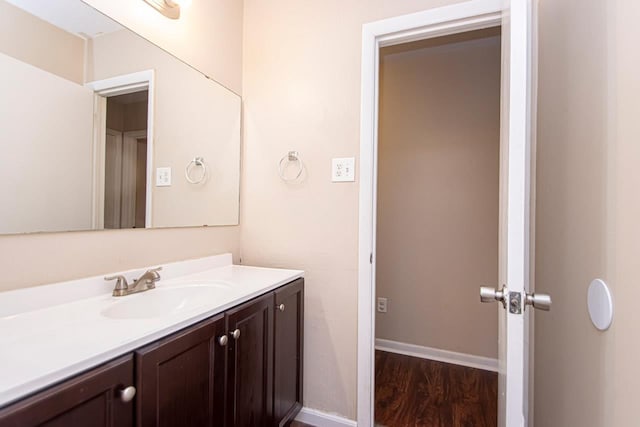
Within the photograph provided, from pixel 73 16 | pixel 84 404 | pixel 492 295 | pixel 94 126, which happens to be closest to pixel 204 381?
pixel 84 404

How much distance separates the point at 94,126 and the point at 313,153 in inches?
A: 37.5

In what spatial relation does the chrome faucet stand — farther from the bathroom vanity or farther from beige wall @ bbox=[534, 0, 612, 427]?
beige wall @ bbox=[534, 0, 612, 427]

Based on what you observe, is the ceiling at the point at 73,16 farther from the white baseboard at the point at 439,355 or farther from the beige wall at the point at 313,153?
the white baseboard at the point at 439,355

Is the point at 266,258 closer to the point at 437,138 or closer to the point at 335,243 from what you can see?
the point at 335,243

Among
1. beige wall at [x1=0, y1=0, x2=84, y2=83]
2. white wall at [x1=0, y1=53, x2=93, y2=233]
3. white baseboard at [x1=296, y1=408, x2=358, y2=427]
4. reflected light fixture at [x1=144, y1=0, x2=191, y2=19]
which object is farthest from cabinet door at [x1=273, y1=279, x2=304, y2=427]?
reflected light fixture at [x1=144, y1=0, x2=191, y2=19]

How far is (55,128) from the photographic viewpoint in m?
1.00

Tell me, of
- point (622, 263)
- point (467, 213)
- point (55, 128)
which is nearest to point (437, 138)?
point (467, 213)

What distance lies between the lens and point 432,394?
190 centimetres

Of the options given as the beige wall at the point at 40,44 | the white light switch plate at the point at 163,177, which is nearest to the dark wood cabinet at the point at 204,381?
the white light switch plate at the point at 163,177

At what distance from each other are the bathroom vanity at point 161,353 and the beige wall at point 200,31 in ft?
3.32

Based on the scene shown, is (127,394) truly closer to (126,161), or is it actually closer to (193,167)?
(126,161)

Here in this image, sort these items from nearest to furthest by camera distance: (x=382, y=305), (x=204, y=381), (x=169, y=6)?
(x=204, y=381) → (x=169, y=6) → (x=382, y=305)

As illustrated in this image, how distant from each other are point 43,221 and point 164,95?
0.72 m

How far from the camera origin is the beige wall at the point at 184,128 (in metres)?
1.19
